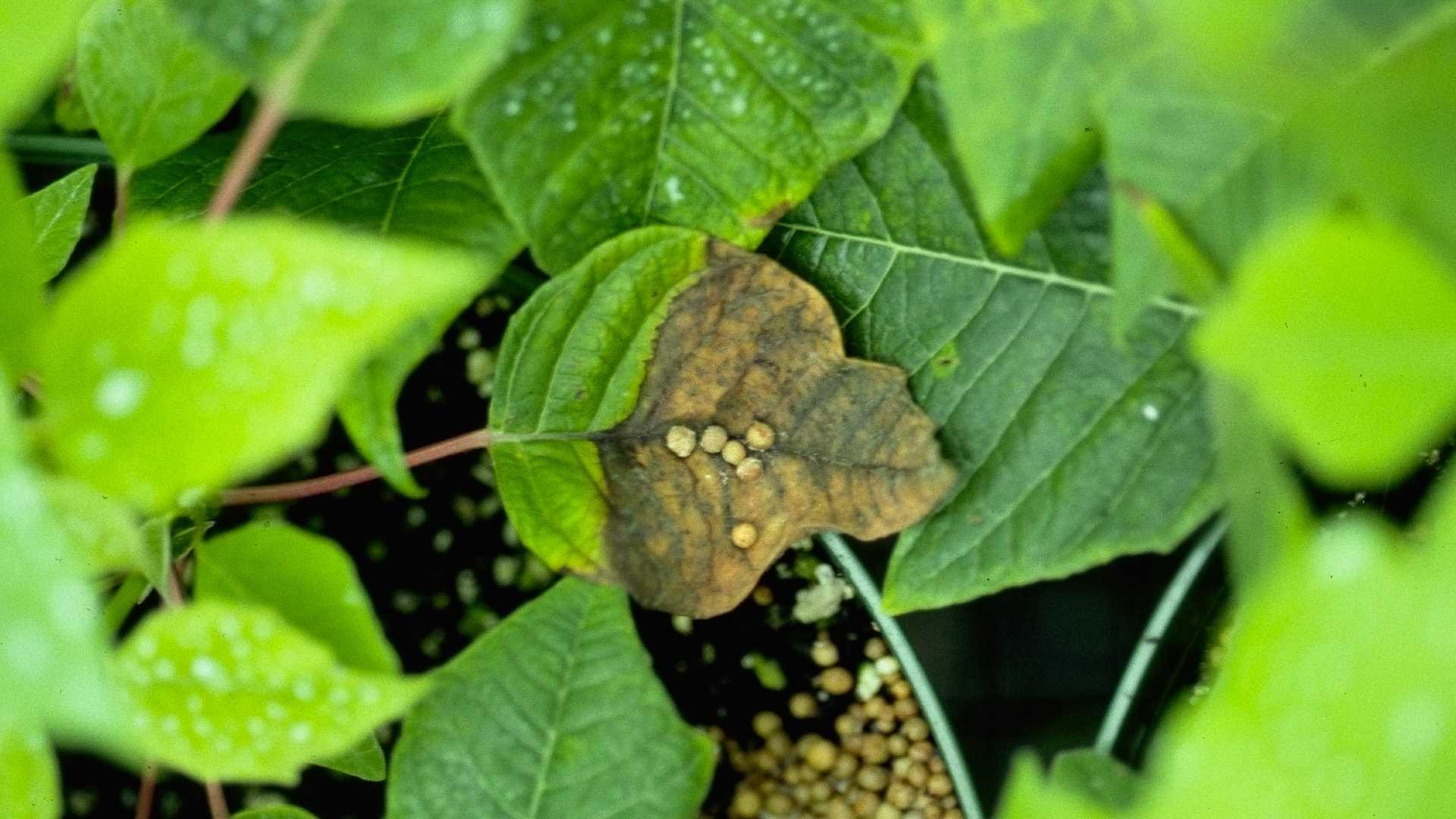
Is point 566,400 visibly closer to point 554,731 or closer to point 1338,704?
point 554,731

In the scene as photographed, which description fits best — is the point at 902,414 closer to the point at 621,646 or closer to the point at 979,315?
the point at 979,315

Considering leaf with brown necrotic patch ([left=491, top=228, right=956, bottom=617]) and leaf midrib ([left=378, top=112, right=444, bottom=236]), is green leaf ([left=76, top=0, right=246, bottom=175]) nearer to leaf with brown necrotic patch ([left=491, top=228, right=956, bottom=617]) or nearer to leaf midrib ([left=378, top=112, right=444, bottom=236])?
leaf midrib ([left=378, top=112, right=444, bottom=236])

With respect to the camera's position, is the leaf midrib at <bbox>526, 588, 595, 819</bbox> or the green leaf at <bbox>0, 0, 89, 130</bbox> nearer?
the green leaf at <bbox>0, 0, 89, 130</bbox>

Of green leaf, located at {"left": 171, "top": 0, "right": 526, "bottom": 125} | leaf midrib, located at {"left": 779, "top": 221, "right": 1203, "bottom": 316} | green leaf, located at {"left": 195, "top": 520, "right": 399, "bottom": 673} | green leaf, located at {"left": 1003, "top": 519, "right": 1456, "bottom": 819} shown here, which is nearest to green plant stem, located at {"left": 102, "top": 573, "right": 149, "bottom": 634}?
green leaf, located at {"left": 195, "top": 520, "right": 399, "bottom": 673}

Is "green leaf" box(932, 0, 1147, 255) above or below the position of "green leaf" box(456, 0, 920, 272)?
above

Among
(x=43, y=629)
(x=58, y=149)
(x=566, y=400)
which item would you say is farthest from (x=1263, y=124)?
(x=58, y=149)

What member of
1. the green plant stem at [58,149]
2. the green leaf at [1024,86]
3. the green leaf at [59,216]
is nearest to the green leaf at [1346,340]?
the green leaf at [1024,86]

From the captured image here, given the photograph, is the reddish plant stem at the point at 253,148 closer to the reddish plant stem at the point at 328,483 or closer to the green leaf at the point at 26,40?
the green leaf at the point at 26,40
